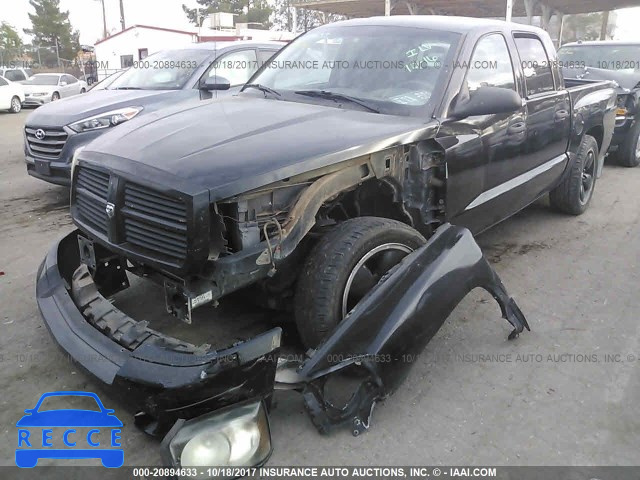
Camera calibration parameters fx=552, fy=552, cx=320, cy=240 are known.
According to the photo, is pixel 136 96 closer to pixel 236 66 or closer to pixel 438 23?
pixel 236 66

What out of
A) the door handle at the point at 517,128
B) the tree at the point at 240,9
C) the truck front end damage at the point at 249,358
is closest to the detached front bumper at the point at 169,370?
the truck front end damage at the point at 249,358

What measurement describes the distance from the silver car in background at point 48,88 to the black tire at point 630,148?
18.2 meters

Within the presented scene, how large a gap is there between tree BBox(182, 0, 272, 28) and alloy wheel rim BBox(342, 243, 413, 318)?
51.1 m

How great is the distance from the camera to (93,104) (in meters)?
6.38

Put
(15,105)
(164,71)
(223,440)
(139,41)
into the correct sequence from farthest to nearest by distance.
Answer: (139,41)
(15,105)
(164,71)
(223,440)

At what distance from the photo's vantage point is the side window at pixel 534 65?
171 inches

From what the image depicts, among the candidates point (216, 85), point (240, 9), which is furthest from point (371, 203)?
point (240, 9)

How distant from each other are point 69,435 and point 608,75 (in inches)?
343

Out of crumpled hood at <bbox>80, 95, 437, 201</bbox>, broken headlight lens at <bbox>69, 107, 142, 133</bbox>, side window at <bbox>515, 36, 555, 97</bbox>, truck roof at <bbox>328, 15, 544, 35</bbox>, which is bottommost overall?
broken headlight lens at <bbox>69, 107, 142, 133</bbox>

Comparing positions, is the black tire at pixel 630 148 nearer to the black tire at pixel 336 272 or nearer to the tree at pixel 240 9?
the black tire at pixel 336 272

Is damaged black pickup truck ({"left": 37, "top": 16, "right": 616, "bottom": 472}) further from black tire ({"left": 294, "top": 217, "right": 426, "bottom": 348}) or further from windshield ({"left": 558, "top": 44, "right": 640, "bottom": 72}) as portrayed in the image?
windshield ({"left": 558, "top": 44, "right": 640, "bottom": 72})

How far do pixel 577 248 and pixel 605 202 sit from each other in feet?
6.03

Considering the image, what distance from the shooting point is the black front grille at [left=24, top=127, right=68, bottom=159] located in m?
6.03


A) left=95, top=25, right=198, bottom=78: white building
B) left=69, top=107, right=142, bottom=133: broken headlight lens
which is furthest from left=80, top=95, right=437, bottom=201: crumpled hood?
left=95, top=25, right=198, bottom=78: white building
